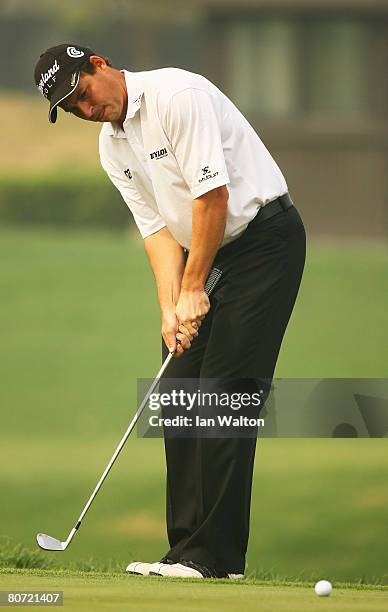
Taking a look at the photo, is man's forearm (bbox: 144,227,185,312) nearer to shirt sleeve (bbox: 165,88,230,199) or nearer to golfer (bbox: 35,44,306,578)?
golfer (bbox: 35,44,306,578)

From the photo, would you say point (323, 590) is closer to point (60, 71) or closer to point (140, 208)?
point (140, 208)

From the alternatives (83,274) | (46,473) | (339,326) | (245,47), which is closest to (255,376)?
(46,473)

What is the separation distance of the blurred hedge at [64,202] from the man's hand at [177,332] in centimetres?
1424

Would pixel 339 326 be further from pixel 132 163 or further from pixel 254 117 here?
pixel 132 163

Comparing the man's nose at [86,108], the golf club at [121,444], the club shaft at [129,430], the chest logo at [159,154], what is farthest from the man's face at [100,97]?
the club shaft at [129,430]

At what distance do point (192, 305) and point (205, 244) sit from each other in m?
0.17

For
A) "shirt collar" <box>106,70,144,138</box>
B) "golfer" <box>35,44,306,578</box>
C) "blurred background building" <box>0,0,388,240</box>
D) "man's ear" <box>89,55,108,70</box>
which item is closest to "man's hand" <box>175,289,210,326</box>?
"golfer" <box>35,44,306,578</box>

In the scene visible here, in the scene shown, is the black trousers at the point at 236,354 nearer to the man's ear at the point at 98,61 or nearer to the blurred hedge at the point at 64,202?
the man's ear at the point at 98,61

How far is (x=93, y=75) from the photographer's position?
355 cm

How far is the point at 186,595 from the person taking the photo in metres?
2.98

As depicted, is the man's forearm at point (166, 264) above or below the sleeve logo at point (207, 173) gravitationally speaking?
below

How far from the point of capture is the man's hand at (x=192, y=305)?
3.55 m

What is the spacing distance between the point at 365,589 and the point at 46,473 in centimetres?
534

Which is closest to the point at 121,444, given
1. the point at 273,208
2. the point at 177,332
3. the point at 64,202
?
the point at 177,332
